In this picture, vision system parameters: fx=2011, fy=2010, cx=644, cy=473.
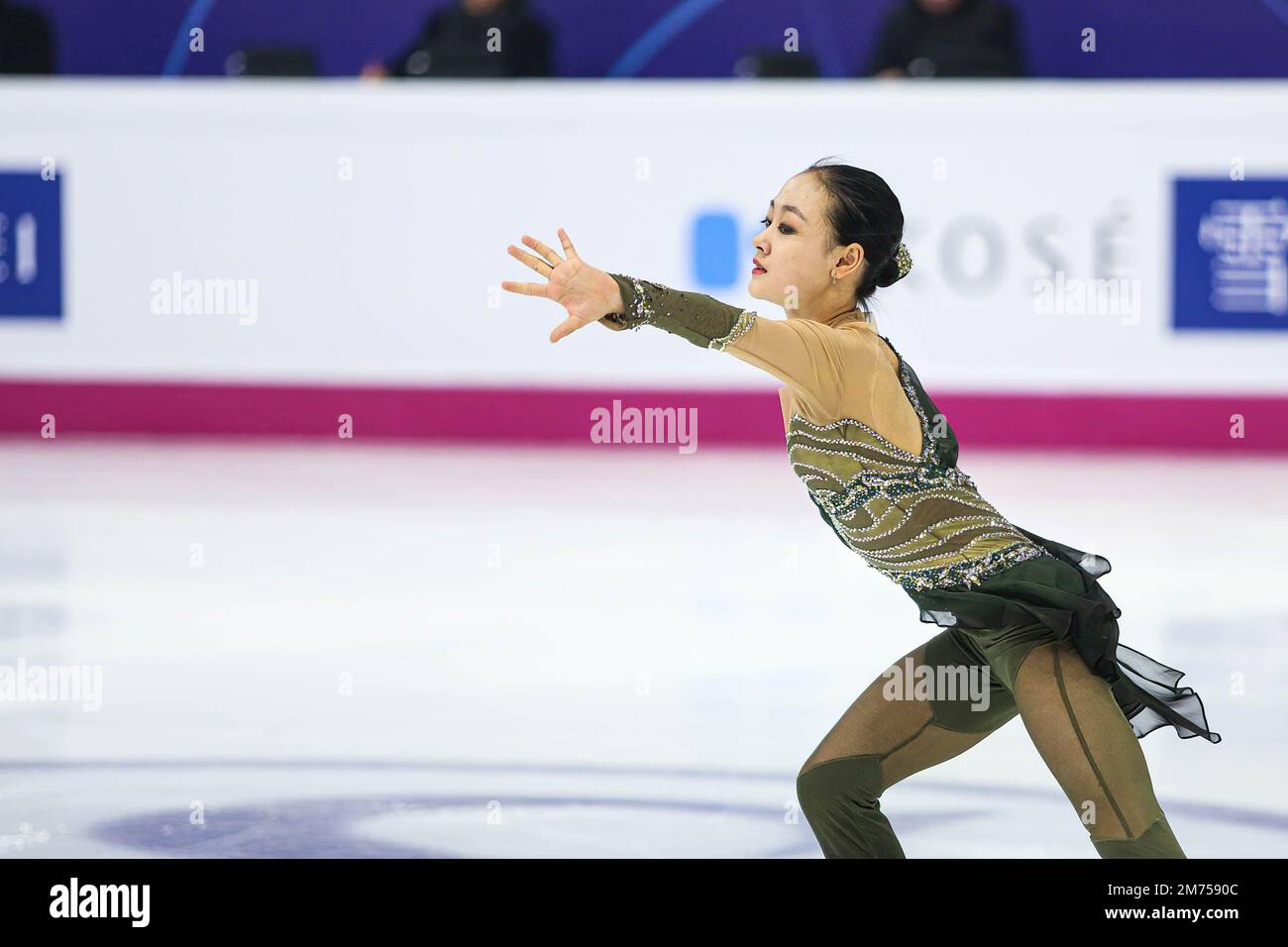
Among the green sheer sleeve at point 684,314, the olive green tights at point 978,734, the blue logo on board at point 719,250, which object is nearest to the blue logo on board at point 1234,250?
the blue logo on board at point 719,250

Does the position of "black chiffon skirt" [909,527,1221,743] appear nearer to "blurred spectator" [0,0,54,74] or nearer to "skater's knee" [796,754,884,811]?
"skater's knee" [796,754,884,811]

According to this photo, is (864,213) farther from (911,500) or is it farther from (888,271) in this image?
(911,500)

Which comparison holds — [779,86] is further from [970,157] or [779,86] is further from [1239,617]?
[1239,617]

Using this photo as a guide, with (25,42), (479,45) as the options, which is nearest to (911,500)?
(479,45)

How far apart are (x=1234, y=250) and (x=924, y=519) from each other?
710 cm

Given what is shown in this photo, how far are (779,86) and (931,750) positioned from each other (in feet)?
23.6

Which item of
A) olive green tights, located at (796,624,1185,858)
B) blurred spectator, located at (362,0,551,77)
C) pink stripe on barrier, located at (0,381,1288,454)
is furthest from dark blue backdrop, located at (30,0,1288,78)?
olive green tights, located at (796,624,1185,858)

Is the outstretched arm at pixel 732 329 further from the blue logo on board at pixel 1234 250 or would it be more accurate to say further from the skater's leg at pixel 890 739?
the blue logo on board at pixel 1234 250

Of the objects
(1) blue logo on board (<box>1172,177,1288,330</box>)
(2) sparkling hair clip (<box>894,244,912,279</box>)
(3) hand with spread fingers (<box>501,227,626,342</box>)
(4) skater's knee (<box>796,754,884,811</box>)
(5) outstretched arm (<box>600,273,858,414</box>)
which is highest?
(1) blue logo on board (<box>1172,177,1288,330</box>)

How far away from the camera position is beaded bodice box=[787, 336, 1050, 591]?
9.53 ft

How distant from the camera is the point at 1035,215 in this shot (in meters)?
9.62

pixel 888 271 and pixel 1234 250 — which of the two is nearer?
pixel 888 271

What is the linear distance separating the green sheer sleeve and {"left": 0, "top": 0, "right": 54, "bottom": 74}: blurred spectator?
336 inches

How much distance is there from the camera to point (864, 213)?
2984 mm
